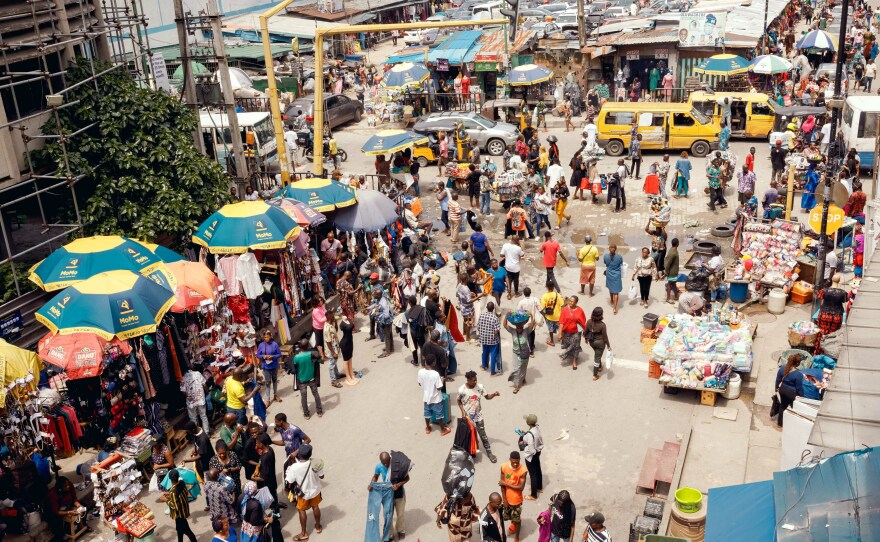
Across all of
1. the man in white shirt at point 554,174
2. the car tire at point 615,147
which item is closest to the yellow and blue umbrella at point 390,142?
the man in white shirt at point 554,174

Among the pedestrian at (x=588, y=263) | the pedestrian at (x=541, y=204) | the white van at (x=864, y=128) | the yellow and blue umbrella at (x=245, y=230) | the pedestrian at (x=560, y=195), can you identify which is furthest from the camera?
the white van at (x=864, y=128)

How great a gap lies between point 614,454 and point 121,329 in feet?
24.7

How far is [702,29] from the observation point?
112ft

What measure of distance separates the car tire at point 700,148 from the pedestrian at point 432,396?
55.7 feet

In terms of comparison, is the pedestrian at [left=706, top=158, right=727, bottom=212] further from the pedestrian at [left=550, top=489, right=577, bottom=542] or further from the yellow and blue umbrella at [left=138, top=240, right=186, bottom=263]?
the pedestrian at [left=550, top=489, right=577, bottom=542]

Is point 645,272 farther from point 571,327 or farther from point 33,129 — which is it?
point 33,129

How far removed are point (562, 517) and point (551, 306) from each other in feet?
21.6

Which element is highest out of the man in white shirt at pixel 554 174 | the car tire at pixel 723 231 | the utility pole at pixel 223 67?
the utility pole at pixel 223 67

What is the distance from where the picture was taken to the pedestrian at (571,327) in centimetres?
1527

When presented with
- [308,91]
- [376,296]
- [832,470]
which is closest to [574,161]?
[376,296]

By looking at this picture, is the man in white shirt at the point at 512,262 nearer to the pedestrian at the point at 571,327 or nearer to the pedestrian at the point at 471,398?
the pedestrian at the point at 571,327

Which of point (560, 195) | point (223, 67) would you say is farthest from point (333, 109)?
point (560, 195)

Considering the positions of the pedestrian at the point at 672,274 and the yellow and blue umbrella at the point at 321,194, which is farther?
the yellow and blue umbrella at the point at 321,194

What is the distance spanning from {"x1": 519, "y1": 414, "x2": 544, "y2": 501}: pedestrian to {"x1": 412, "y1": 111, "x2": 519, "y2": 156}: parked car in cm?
1895
